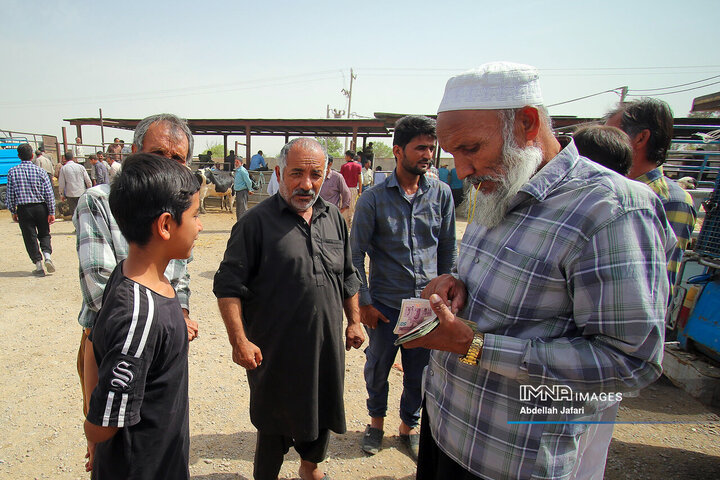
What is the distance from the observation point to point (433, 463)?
1568mm

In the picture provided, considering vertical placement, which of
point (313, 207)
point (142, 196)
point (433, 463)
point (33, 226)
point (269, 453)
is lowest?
point (269, 453)

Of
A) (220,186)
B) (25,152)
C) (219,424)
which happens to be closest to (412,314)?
(219,424)

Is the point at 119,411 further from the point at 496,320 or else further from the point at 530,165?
the point at 530,165

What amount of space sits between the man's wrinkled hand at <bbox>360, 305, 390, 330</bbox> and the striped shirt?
4.62 feet

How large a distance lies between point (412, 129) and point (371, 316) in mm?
1346

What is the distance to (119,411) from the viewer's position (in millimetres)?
1224

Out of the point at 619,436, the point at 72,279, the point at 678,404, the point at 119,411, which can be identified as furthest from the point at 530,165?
the point at 72,279

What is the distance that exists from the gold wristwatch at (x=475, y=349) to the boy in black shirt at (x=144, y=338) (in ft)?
3.37

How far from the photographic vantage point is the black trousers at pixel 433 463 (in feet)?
4.61

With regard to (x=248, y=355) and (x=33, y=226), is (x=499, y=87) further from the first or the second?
(x=33, y=226)

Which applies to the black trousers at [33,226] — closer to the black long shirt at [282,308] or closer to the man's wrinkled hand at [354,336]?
the black long shirt at [282,308]

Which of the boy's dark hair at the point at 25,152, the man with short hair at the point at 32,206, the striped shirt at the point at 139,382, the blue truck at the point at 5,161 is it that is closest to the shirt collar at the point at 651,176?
the striped shirt at the point at 139,382

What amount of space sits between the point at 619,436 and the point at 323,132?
57.1 feet

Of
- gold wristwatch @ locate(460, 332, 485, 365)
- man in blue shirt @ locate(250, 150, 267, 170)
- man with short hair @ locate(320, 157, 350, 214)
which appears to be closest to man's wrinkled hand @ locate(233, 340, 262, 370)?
gold wristwatch @ locate(460, 332, 485, 365)
